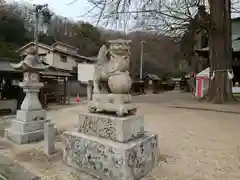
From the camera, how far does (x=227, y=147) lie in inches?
160

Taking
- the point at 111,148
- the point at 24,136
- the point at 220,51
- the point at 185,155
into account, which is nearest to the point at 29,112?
the point at 24,136

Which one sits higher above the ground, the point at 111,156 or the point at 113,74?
the point at 113,74

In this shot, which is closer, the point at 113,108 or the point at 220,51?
the point at 113,108

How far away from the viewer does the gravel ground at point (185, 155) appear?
297 centimetres

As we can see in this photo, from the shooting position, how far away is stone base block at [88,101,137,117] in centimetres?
287

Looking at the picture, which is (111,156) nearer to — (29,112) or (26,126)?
(26,126)

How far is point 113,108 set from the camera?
116 inches

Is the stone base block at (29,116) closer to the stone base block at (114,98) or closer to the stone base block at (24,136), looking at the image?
the stone base block at (24,136)

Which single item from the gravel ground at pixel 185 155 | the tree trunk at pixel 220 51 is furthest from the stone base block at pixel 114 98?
the tree trunk at pixel 220 51

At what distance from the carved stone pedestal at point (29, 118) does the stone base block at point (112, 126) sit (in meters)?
2.20

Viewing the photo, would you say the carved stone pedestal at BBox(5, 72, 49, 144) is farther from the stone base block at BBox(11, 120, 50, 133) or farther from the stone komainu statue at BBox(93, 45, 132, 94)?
the stone komainu statue at BBox(93, 45, 132, 94)

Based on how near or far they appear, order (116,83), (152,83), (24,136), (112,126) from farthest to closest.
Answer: (152,83), (24,136), (116,83), (112,126)

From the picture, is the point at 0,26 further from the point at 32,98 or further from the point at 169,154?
the point at 169,154

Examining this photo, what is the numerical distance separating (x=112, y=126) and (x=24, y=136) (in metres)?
2.87
